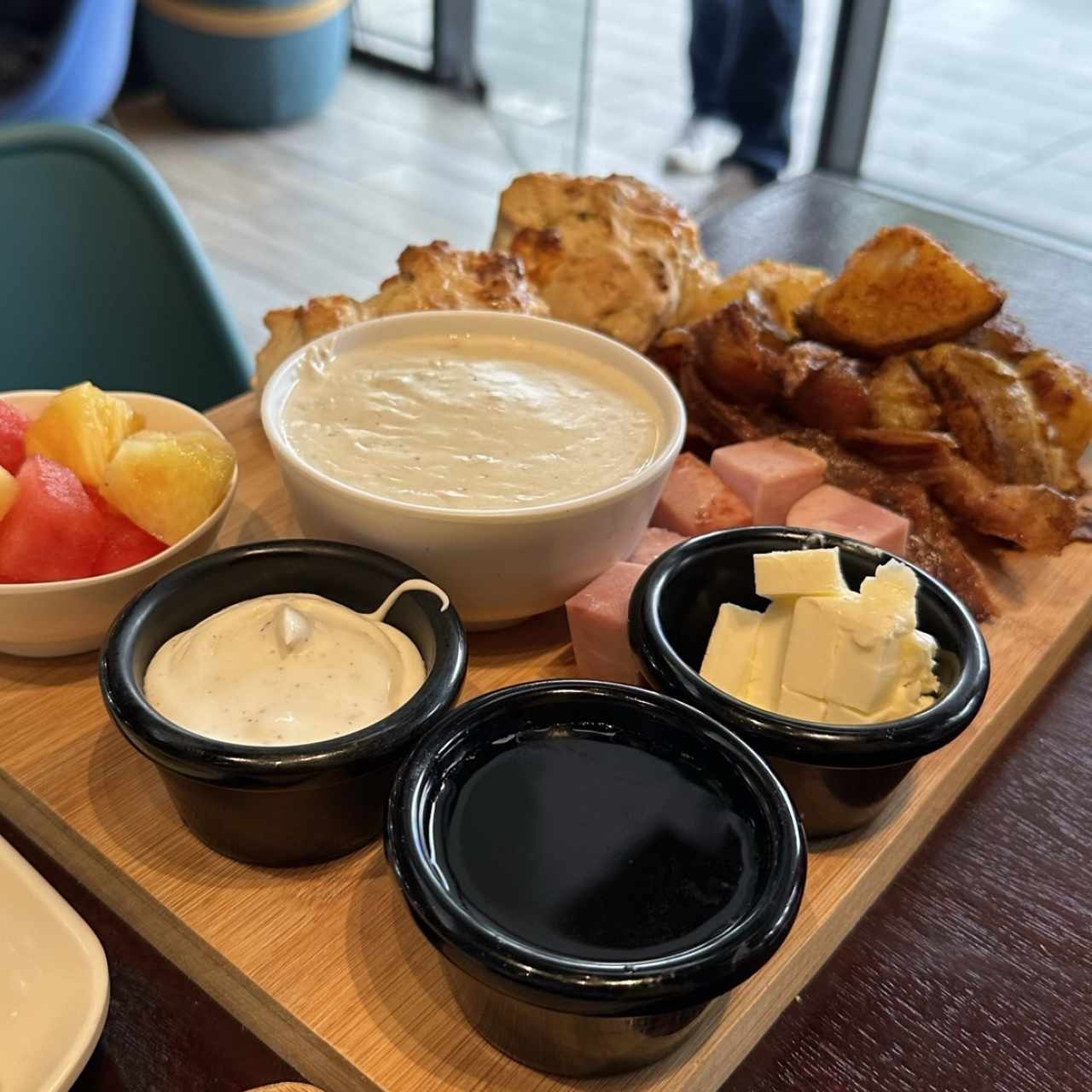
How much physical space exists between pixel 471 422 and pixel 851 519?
1.30 feet

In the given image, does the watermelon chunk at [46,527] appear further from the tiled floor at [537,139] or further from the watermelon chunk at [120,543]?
the tiled floor at [537,139]

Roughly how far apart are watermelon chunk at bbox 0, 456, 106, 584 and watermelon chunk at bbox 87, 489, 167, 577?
2 cm

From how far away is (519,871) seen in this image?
0.74 meters

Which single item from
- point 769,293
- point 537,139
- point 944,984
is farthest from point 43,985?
point 537,139

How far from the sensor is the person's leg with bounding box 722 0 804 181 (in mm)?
4148

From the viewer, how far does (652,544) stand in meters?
1.16

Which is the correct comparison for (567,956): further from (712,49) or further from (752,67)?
(712,49)

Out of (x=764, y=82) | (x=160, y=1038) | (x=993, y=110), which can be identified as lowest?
(x=993, y=110)

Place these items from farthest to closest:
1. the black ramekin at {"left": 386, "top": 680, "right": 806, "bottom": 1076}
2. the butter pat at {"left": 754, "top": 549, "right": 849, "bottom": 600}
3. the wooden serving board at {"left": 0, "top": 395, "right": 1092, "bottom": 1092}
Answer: the butter pat at {"left": 754, "top": 549, "right": 849, "bottom": 600} < the wooden serving board at {"left": 0, "top": 395, "right": 1092, "bottom": 1092} < the black ramekin at {"left": 386, "top": 680, "right": 806, "bottom": 1076}

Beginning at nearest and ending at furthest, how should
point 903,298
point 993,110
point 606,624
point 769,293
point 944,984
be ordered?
point 944,984 → point 606,624 → point 903,298 → point 769,293 → point 993,110

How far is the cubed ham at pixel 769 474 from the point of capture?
3.98 ft

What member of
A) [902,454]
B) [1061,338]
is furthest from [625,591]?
[1061,338]

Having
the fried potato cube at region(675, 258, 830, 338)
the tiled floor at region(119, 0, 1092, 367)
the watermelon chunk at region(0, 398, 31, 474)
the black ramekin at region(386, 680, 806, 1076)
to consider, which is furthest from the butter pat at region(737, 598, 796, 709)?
the tiled floor at region(119, 0, 1092, 367)

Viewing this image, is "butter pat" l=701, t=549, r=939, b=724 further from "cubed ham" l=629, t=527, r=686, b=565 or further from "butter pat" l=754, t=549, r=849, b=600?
"cubed ham" l=629, t=527, r=686, b=565
